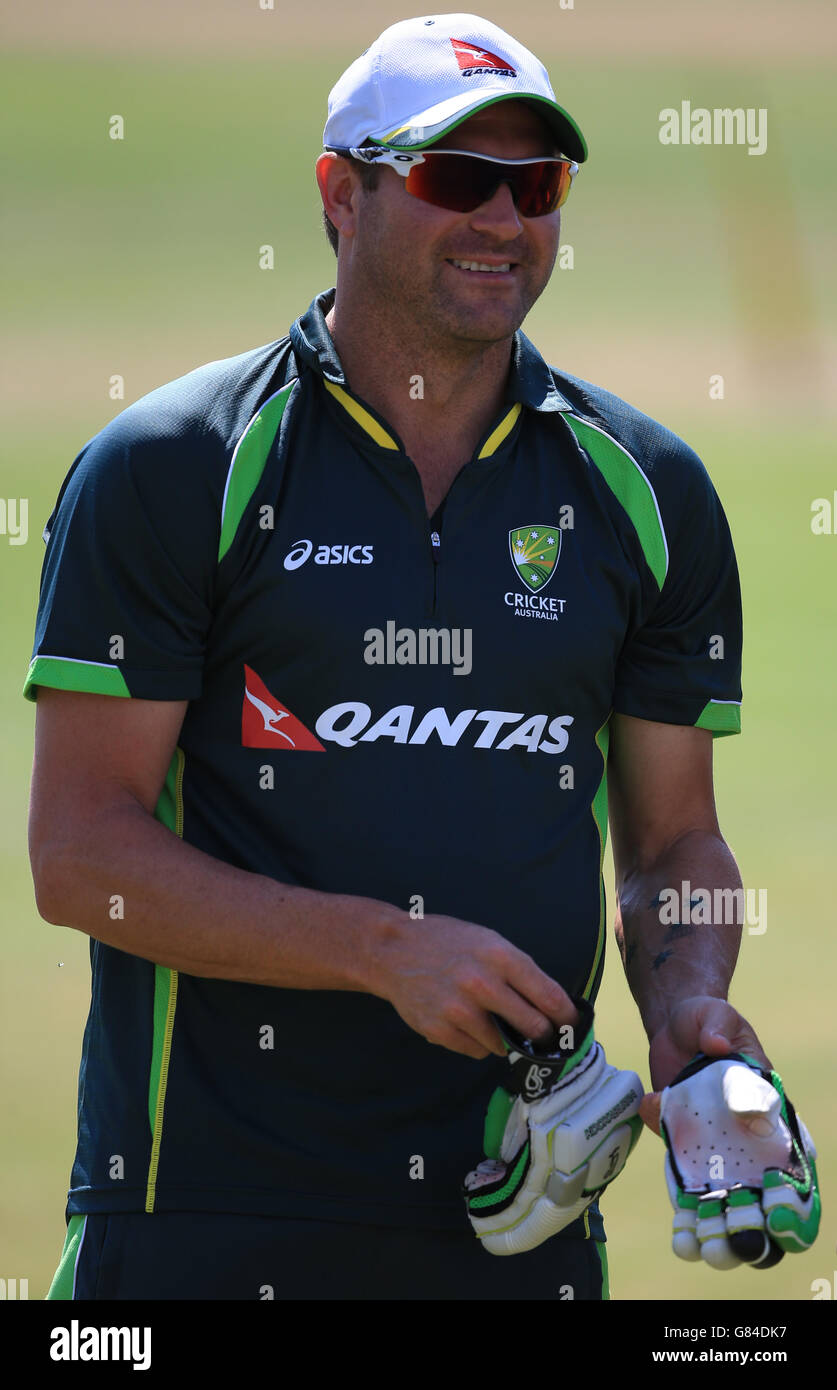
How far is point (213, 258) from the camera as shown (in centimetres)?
1700

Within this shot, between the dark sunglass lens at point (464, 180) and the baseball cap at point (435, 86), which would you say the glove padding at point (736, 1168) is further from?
the baseball cap at point (435, 86)

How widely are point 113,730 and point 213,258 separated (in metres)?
15.1

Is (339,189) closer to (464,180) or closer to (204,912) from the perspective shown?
(464,180)

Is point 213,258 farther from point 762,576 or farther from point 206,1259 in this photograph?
point 206,1259

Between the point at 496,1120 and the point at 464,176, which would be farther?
the point at 464,176

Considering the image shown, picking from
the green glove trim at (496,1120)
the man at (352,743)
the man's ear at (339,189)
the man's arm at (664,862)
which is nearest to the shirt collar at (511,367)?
the man at (352,743)

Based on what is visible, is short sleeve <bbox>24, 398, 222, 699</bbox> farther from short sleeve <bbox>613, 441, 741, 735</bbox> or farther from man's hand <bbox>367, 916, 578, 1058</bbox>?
short sleeve <bbox>613, 441, 741, 735</bbox>

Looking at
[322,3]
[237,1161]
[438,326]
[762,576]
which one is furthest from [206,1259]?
[322,3]

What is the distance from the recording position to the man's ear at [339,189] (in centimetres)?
290

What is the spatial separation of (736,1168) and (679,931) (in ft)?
1.77

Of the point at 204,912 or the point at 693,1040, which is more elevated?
the point at 204,912

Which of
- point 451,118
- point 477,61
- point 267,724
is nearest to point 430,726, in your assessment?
point 267,724

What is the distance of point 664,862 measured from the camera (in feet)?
9.71

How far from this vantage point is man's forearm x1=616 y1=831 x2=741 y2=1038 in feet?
9.27
